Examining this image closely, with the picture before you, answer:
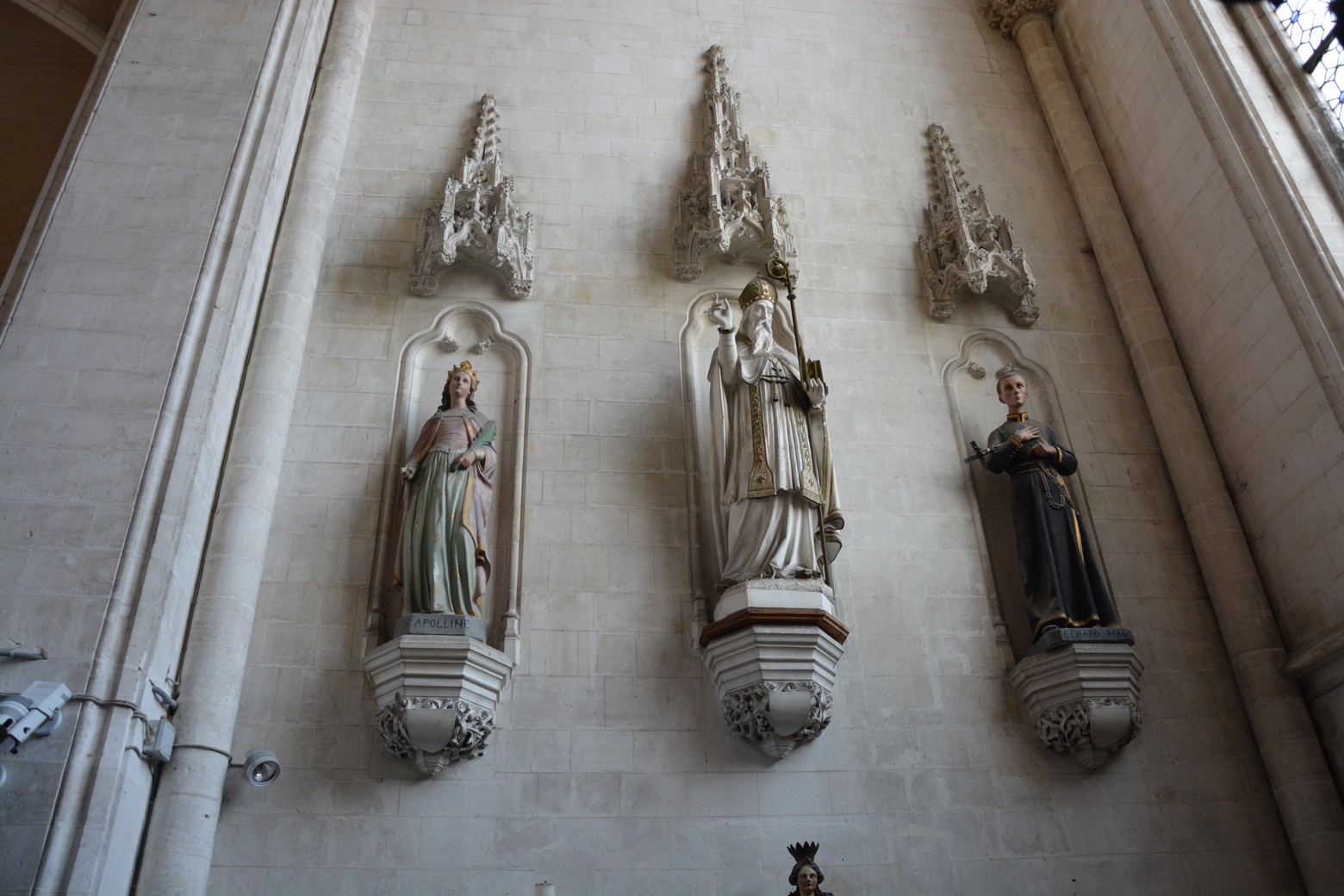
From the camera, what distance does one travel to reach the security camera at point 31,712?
213 inches

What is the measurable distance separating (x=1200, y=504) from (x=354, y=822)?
639 centimetres

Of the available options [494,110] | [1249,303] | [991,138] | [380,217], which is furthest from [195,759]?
[991,138]

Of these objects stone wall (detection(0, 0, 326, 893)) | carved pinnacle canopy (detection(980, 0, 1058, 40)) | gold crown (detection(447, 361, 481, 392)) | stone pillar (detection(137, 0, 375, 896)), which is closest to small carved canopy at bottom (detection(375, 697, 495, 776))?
stone pillar (detection(137, 0, 375, 896))

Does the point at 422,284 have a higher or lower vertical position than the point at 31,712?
higher

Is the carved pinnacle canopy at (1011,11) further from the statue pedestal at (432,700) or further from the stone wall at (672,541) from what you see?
the statue pedestal at (432,700)

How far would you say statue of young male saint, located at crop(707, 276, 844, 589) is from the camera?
7.49 meters

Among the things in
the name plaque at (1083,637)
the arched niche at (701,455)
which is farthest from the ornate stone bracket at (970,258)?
the name plaque at (1083,637)

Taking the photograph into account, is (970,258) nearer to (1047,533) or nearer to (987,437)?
(987,437)

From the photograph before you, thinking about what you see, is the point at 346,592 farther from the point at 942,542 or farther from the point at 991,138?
the point at 991,138

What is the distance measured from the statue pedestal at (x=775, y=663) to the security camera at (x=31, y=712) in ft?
12.2

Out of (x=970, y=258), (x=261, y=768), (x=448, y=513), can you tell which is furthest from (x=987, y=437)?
(x=261, y=768)

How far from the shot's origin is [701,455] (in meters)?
8.39

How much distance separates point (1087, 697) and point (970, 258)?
384 cm

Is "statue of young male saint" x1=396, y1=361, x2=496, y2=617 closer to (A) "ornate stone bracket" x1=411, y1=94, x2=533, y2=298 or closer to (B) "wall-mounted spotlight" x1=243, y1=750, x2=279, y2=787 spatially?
(B) "wall-mounted spotlight" x1=243, y1=750, x2=279, y2=787
